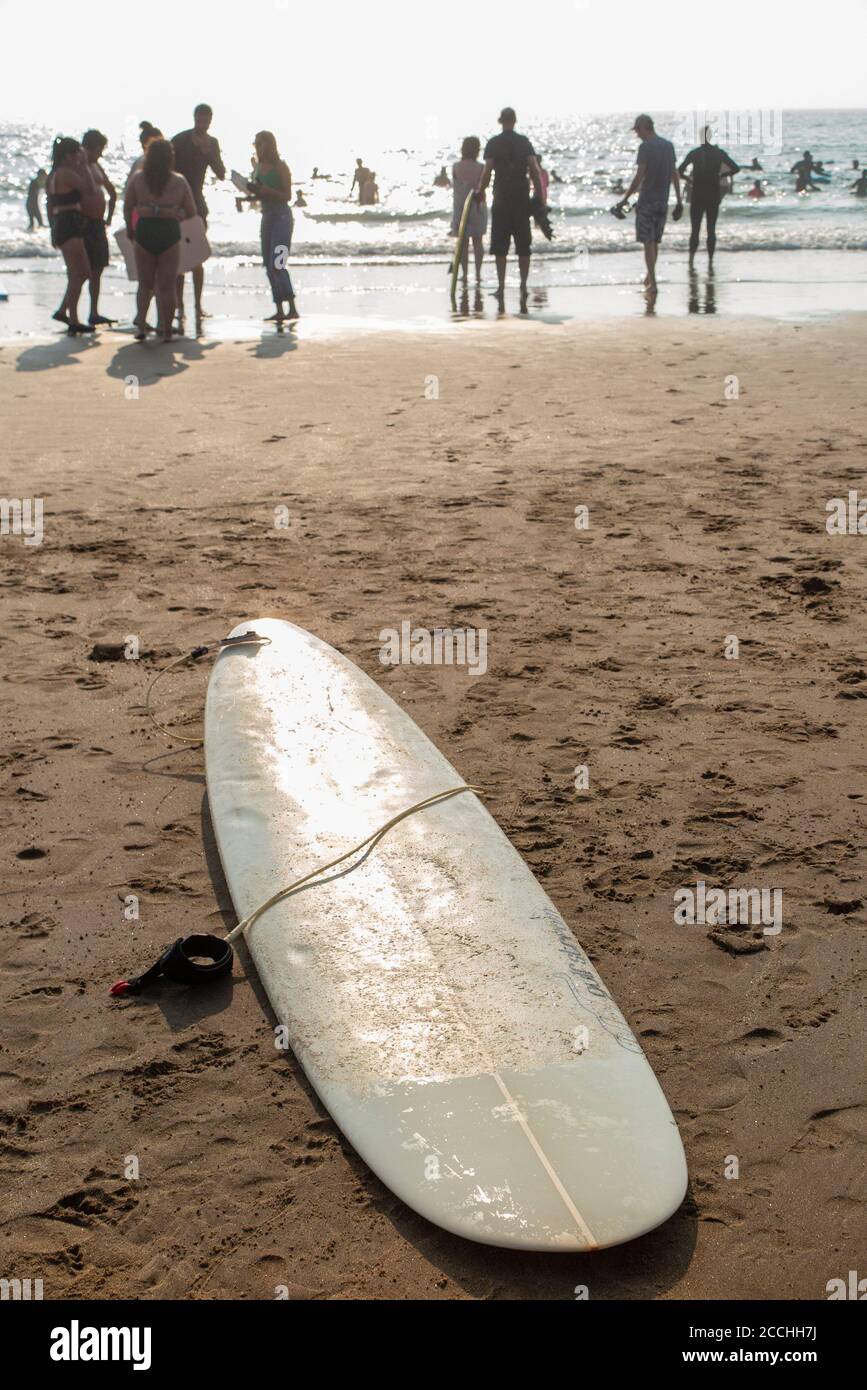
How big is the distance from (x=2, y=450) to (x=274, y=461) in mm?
1645

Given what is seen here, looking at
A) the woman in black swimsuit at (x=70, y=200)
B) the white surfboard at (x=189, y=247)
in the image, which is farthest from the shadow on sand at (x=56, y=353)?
the white surfboard at (x=189, y=247)

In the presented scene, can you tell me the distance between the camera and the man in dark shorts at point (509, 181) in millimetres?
11148

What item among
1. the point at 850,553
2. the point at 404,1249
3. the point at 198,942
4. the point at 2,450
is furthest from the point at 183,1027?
the point at 2,450

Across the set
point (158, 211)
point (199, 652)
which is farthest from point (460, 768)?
point (158, 211)

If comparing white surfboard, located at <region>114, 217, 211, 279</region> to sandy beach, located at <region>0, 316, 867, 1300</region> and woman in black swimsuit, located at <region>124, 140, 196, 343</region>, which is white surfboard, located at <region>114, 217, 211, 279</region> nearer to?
woman in black swimsuit, located at <region>124, 140, 196, 343</region>

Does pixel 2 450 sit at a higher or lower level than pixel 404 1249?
higher

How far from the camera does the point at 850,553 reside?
5582 millimetres

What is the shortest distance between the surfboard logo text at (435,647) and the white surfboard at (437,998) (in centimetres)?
66

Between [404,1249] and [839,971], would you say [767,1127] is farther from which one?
[404,1249]

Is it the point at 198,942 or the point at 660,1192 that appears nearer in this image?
the point at 660,1192

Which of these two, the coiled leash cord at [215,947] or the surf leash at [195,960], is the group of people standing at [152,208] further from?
the surf leash at [195,960]

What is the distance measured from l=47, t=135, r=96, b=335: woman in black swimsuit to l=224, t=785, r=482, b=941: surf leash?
8009 millimetres

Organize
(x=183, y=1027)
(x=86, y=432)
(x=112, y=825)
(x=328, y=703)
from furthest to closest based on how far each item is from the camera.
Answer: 1. (x=86, y=432)
2. (x=328, y=703)
3. (x=112, y=825)
4. (x=183, y=1027)
